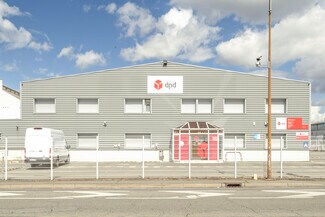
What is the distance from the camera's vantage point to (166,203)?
10805mm

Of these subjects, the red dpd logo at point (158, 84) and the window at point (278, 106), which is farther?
the window at point (278, 106)

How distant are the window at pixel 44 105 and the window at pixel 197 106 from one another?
11.9 meters

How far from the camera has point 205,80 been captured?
35.1 meters

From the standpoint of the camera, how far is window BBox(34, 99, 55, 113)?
35094 mm

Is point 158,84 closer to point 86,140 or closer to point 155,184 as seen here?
point 86,140

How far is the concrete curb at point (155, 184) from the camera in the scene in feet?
48.3

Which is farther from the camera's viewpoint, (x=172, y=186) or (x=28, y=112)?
(x=28, y=112)

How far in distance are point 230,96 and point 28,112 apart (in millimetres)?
18431

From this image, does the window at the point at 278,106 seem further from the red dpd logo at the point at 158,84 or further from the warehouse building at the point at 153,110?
the red dpd logo at the point at 158,84

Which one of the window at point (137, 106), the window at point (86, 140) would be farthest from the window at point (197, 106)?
the window at point (86, 140)

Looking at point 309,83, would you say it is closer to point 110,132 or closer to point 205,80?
point 205,80

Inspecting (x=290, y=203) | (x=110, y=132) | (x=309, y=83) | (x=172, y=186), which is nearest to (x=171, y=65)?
(x=110, y=132)

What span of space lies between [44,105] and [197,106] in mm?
13997

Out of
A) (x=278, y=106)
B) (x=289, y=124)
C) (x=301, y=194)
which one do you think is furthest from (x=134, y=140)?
(x=301, y=194)
